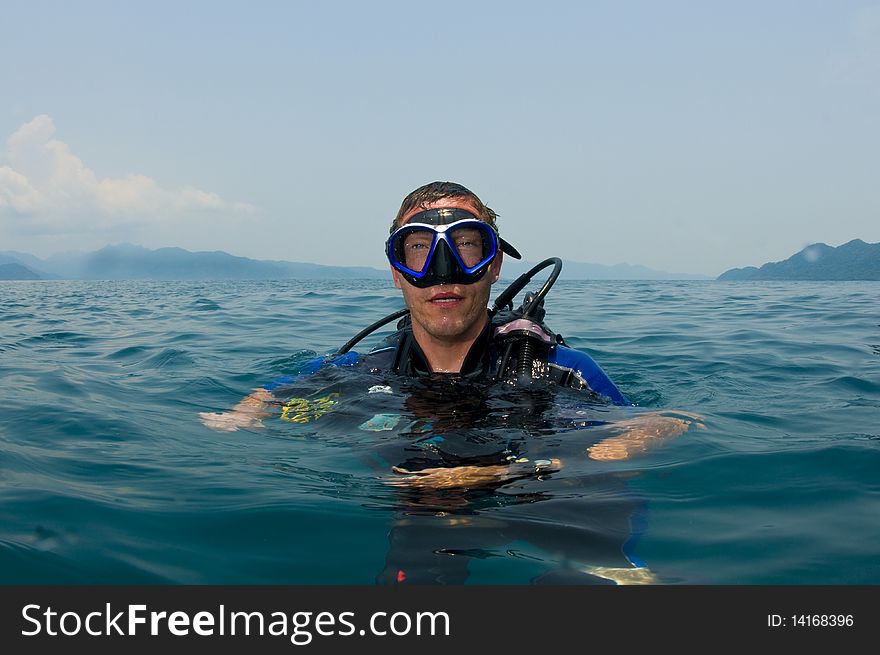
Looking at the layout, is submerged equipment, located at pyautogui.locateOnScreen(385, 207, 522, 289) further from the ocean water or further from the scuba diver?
the ocean water

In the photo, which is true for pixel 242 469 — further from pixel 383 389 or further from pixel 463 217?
pixel 463 217

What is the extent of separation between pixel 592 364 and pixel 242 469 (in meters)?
1.98

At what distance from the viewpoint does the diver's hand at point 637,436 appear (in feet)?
9.63

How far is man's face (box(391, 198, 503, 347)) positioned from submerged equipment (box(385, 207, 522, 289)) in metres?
0.05

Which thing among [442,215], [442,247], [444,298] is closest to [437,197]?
[442,215]

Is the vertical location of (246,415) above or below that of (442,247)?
below

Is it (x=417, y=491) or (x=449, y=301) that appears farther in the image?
(x=449, y=301)

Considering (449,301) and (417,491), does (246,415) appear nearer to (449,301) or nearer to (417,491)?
(449,301)

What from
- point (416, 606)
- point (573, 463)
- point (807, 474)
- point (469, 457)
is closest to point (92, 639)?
point (416, 606)

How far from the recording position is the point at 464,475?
8.68ft

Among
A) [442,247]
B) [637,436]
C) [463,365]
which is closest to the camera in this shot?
[637,436]

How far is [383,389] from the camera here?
3.85 metres

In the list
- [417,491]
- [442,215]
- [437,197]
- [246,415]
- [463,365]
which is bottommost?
[417,491]

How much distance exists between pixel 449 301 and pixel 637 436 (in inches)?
47.6
